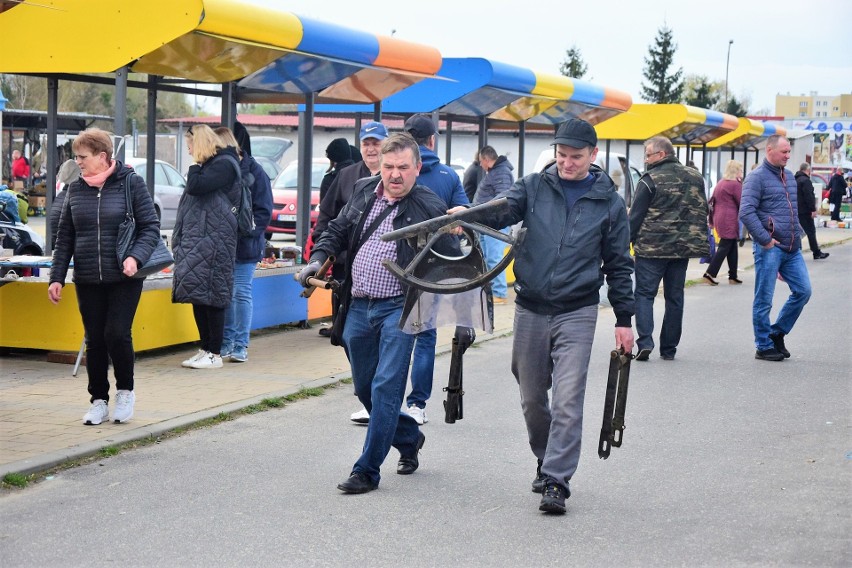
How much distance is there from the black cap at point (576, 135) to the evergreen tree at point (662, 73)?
8702cm

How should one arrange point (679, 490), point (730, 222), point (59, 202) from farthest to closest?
1. point (730, 222)
2. point (59, 202)
3. point (679, 490)

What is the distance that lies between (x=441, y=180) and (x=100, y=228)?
79.0 inches

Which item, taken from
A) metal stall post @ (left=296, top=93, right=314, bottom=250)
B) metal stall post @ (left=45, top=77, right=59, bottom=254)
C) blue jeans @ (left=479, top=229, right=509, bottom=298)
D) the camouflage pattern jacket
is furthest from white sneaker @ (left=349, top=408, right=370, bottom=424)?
blue jeans @ (left=479, top=229, right=509, bottom=298)

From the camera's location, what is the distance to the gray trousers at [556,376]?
5.67 meters

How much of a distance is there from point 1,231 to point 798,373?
10.0 meters

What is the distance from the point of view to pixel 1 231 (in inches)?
609

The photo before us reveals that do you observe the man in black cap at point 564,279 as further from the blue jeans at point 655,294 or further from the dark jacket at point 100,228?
the blue jeans at point 655,294

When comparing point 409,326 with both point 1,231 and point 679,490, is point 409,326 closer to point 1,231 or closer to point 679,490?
point 679,490

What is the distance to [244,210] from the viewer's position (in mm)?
9680

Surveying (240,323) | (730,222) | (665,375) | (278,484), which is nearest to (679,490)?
(278,484)

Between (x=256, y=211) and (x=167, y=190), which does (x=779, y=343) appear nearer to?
(x=256, y=211)

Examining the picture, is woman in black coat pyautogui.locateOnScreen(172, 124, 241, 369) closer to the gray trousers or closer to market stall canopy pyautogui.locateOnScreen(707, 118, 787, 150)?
the gray trousers

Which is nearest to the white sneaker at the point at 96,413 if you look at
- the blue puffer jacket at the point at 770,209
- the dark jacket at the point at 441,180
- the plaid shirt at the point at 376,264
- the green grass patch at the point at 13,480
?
the green grass patch at the point at 13,480

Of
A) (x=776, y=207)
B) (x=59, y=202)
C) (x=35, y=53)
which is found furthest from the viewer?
(x=776, y=207)
